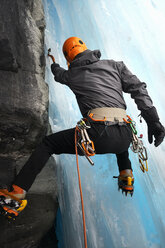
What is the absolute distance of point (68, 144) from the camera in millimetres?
1546

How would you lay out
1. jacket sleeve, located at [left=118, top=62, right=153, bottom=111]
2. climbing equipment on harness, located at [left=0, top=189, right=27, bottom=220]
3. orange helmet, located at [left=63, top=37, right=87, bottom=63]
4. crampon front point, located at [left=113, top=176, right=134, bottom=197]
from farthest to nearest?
orange helmet, located at [left=63, top=37, right=87, bottom=63]
crampon front point, located at [left=113, top=176, right=134, bottom=197]
jacket sleeve, located at [left=118, top=62, right=153, bottom=111]
climbing equipment on harness, located at [left=0, top=189, right=27, bottom=220]

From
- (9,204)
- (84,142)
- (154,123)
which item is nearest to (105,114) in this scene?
(84,142)

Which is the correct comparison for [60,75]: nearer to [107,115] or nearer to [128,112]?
[107,115]

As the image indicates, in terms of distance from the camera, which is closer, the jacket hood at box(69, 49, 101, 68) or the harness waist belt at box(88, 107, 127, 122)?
the harness waist belt at box(88, 107, 127, 122)

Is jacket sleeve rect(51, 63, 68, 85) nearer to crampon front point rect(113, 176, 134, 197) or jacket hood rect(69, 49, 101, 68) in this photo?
jacket hood rect(69, 49, 101, 68)

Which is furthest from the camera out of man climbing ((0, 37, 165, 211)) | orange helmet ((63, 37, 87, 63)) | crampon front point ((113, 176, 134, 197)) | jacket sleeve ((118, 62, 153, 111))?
orange helmet ((63, 37, 87, 63))

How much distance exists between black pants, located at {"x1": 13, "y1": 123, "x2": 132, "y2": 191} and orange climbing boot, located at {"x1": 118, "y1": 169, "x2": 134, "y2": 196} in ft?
1.14

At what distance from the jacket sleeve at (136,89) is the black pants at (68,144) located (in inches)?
8.7

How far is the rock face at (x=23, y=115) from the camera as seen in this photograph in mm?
1807

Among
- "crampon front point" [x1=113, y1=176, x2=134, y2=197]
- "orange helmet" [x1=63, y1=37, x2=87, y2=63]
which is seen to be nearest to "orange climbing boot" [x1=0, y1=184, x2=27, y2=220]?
"crampon front point" [x1=113, y1=176, x2=134, y2=197]

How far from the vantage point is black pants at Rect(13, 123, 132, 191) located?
4.71 ft

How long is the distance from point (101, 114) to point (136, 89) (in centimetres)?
38

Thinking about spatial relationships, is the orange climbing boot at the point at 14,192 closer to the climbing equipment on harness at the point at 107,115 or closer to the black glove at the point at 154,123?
the climbing equipment on harness at the point at 107,115

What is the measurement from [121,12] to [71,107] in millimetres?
1543
